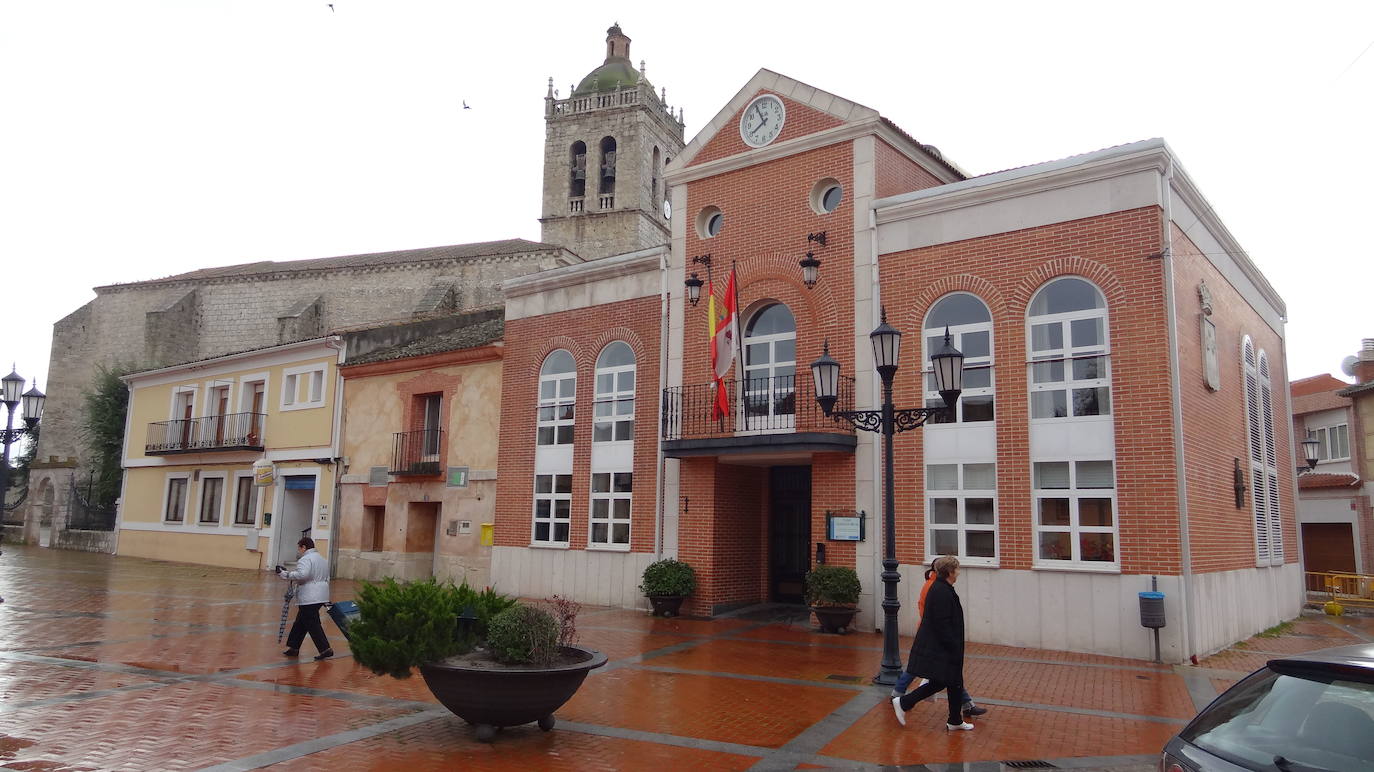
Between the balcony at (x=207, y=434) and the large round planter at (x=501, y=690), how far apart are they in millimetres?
20762

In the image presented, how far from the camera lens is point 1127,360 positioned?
12359mm

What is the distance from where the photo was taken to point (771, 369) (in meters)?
16.0

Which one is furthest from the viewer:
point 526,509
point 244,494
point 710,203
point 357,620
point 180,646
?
point 244,494

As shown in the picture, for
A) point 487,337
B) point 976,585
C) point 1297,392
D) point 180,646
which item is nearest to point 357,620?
point 180,646

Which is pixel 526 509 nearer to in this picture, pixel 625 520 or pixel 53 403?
pixel 625 520

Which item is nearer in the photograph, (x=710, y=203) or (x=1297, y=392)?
(x=710, y=203)

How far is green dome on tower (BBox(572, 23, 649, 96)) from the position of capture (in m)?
57.9

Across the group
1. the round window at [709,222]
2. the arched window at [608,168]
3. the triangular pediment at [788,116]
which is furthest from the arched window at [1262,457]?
the arched window at [608,168]

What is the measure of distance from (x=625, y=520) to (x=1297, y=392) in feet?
97.5

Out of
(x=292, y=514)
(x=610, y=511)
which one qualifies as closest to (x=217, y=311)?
(x=292, y=514)

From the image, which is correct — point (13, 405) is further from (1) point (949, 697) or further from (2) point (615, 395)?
(1) point (949, 697)

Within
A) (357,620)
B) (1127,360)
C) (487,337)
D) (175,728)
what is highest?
(487,337)

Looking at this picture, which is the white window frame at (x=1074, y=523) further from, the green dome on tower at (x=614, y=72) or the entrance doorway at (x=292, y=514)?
the green dome on tower at (x=614, y=72)

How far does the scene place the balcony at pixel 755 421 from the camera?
47.1 ft
